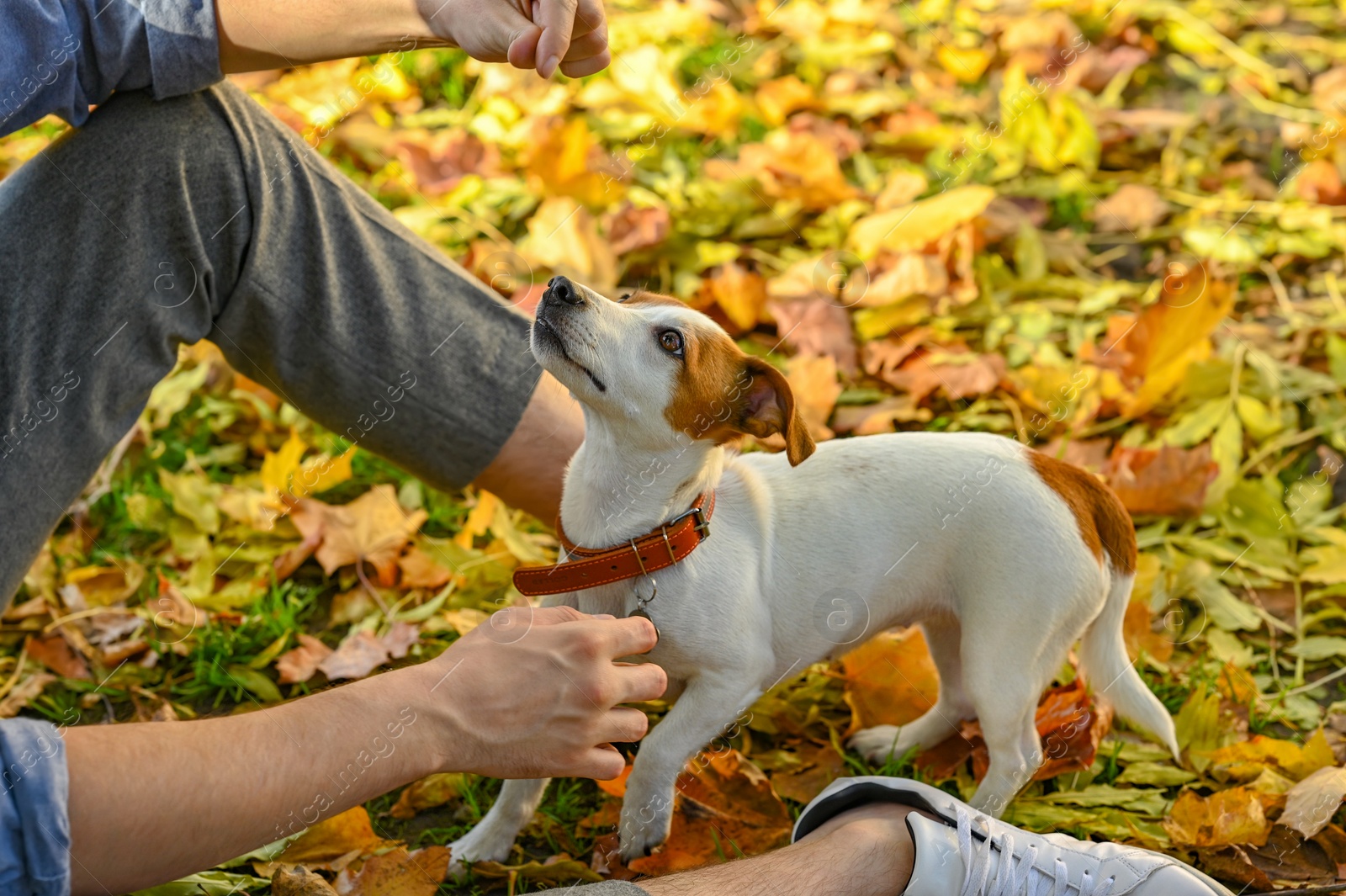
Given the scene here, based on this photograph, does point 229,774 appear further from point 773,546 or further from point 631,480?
point 773,546

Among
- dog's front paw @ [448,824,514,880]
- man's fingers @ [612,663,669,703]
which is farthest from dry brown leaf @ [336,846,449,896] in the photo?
man's fingers @ [612,663,669,703]

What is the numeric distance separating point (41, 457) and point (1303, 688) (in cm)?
239

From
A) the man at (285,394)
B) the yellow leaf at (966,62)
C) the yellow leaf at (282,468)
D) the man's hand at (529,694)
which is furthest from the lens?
the yellow leaf at (966,62)

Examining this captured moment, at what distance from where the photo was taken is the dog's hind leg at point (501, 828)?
6.47 ft

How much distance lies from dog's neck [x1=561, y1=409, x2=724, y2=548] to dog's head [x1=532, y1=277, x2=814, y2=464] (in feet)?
0.09

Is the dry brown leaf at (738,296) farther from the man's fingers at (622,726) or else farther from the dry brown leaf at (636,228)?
the man's fingers at (622,726)

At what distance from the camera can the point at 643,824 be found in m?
1.94

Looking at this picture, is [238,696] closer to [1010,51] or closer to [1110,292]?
[1110,292]

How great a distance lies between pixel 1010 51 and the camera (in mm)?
4492

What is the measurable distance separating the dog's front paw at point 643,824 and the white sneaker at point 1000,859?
265 millimetres

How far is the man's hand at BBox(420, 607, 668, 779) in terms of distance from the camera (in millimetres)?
1578

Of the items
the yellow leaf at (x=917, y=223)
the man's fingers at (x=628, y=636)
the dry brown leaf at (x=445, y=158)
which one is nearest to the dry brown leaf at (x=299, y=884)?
the man's fingers at (x=628, y=636)

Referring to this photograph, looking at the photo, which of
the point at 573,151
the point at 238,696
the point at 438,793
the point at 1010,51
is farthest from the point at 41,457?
the point at 1010,51

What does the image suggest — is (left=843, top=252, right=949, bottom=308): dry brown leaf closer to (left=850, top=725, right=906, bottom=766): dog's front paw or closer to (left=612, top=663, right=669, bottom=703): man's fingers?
(left=850, top=725, right=906, bottom=766): dog's front paw
